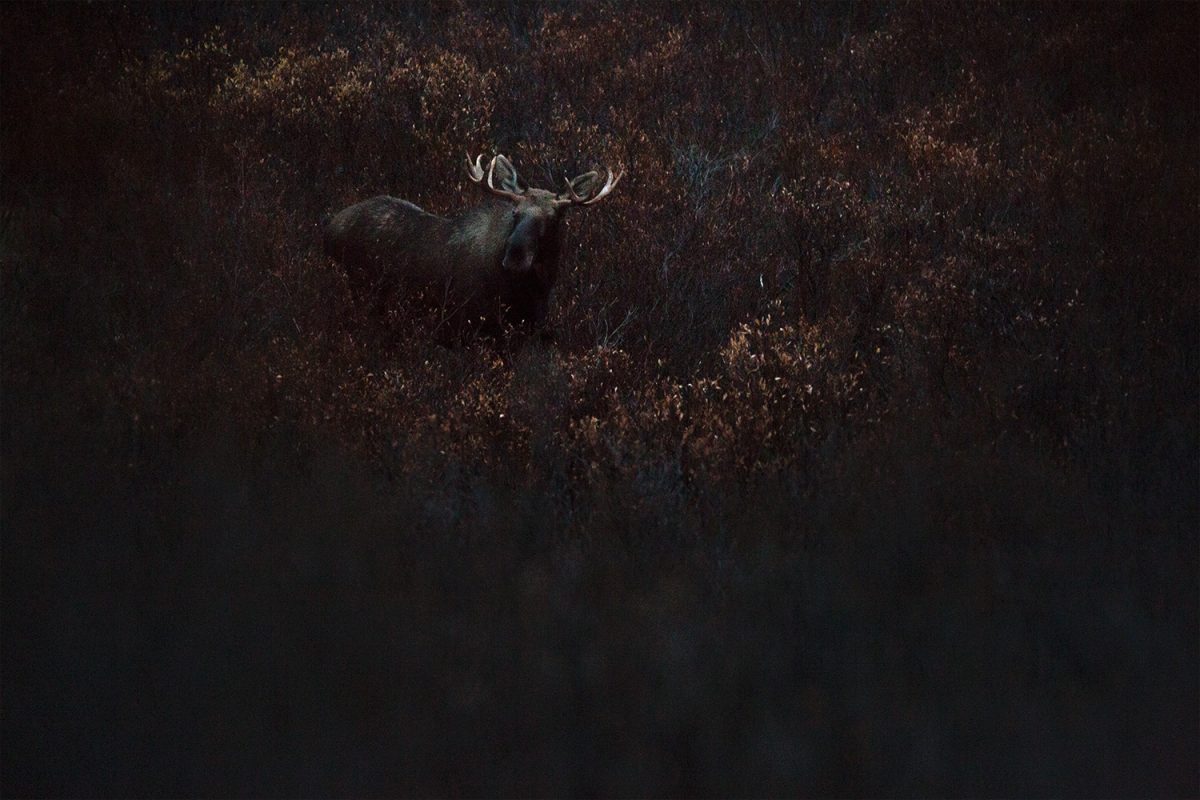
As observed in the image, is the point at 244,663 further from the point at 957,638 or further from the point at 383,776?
the point at 957,638

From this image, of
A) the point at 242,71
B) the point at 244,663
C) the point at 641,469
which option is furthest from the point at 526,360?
the point at 242,71

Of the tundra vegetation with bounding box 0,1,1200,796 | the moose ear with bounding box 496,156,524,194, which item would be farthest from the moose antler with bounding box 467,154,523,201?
the tundra vegetation with bounding box 0,1,1200,796

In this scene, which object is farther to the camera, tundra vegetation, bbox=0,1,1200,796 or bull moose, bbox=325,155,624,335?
bull moose, bbox=325,155,624,335

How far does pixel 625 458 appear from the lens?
4.12 m

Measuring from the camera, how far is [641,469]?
3.93 metres

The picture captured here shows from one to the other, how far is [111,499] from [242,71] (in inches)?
270

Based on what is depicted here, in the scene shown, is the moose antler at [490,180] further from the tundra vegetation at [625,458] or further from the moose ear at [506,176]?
the tundra vegetation at [625,458]

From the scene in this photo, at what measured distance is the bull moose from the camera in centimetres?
569

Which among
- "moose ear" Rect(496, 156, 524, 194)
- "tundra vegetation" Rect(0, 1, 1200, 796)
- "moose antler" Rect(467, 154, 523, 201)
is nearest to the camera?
"tundra vegetation" Rect(0, 1, 1200, 796)

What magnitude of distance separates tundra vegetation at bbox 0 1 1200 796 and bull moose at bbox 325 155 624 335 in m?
0.21

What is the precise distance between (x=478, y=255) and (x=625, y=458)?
7.05ft

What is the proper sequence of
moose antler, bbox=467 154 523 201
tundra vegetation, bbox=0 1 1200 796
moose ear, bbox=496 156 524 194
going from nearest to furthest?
1. tundra vegetation, bbox=0 1 1200 796
2. moose antler, bbox=467 154 523 201
3. moose ear, bbox=496 156 524 194

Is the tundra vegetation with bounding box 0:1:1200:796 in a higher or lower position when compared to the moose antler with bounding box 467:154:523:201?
lower

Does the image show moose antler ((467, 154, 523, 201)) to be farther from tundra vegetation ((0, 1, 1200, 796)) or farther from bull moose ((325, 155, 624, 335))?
Result: tundra vegetation ((0, 1, 1200, 796))
